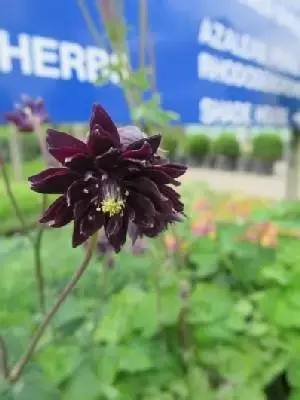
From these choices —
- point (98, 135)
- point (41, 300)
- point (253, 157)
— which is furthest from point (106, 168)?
point (253, 157)

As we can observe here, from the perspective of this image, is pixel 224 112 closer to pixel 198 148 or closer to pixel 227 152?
pixel 227 152

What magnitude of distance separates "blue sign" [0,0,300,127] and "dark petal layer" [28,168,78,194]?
18.9 inches

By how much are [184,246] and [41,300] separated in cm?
50

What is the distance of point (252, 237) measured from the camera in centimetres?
103

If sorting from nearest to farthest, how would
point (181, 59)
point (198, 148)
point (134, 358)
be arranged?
point (134, 358) → point (181, 59) → point (198, 148)

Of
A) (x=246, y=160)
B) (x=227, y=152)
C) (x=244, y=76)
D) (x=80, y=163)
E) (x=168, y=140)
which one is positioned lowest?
(x=246, y=160)

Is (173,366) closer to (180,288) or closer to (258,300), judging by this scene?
(180,288)

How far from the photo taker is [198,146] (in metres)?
8.39

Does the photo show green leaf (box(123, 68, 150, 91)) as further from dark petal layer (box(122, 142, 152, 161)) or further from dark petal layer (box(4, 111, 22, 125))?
dark petal layer (box(122, 142, 152, 161))

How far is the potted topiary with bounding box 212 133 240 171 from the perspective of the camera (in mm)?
8016

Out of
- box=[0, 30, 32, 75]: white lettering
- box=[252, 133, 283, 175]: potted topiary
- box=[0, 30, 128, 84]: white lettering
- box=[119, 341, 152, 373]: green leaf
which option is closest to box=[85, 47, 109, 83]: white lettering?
box=[0, 30, 128, 84]: white lettering

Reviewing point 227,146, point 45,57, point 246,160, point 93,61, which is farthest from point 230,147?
point 45,57

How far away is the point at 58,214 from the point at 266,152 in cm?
750

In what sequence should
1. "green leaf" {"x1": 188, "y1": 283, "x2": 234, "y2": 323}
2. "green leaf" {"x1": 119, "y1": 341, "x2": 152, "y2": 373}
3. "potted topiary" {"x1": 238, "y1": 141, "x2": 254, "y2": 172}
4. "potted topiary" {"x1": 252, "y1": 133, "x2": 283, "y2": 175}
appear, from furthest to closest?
"potted topiary" {"x1": 238, "y1": 141, "x2": 254, "y2": 172}
"potted topiary" {"x1": 252, "y1": 133, "x2": 283, "y2": 175}
"green leaf" {"x1": 188, "y1": 283, "x2": 234, "y2": 323}
"green leaf" {"x1": 119, "y1": 341, "x2": 152, "y2": 373}
